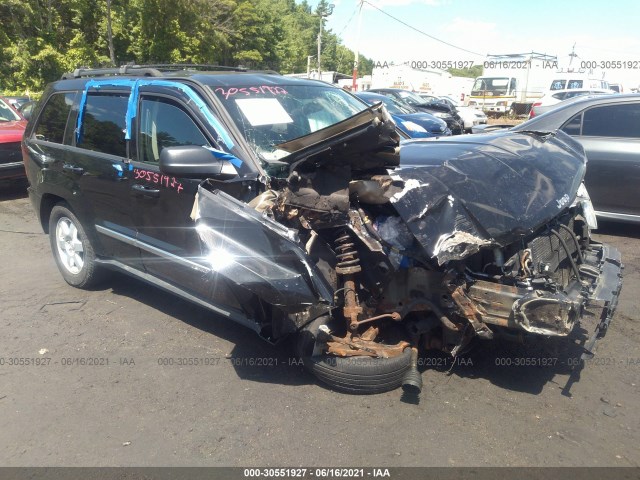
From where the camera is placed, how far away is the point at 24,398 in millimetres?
3451

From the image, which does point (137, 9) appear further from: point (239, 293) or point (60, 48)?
point (239, 293)

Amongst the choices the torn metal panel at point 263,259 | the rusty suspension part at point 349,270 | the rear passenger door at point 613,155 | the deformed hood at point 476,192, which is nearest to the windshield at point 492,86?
the rear passenger door at point 613,155

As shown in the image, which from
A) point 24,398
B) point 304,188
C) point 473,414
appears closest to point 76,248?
point 24,398

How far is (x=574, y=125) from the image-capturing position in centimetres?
634

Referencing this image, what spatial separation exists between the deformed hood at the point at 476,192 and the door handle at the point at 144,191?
1.74 m

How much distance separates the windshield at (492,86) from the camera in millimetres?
27500

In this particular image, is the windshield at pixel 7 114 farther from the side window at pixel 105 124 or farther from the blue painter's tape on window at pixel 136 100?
the side window at pixel 105 124

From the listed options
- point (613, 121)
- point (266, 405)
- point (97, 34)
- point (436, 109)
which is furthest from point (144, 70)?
point (97, 34)

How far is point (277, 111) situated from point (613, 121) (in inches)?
170

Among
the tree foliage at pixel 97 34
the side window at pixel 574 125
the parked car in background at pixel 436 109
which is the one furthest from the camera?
the tree foliage at pixel 97 34

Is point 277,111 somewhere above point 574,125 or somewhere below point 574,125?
above

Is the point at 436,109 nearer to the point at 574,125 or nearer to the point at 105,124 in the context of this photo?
the point at 574,125

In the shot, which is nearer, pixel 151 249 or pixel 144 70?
pixel 151 249

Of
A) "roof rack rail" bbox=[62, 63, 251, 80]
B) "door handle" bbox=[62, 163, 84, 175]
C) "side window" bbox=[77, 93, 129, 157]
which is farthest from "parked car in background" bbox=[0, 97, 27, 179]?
"side window" bbox=[77, 93, 129, 157]
